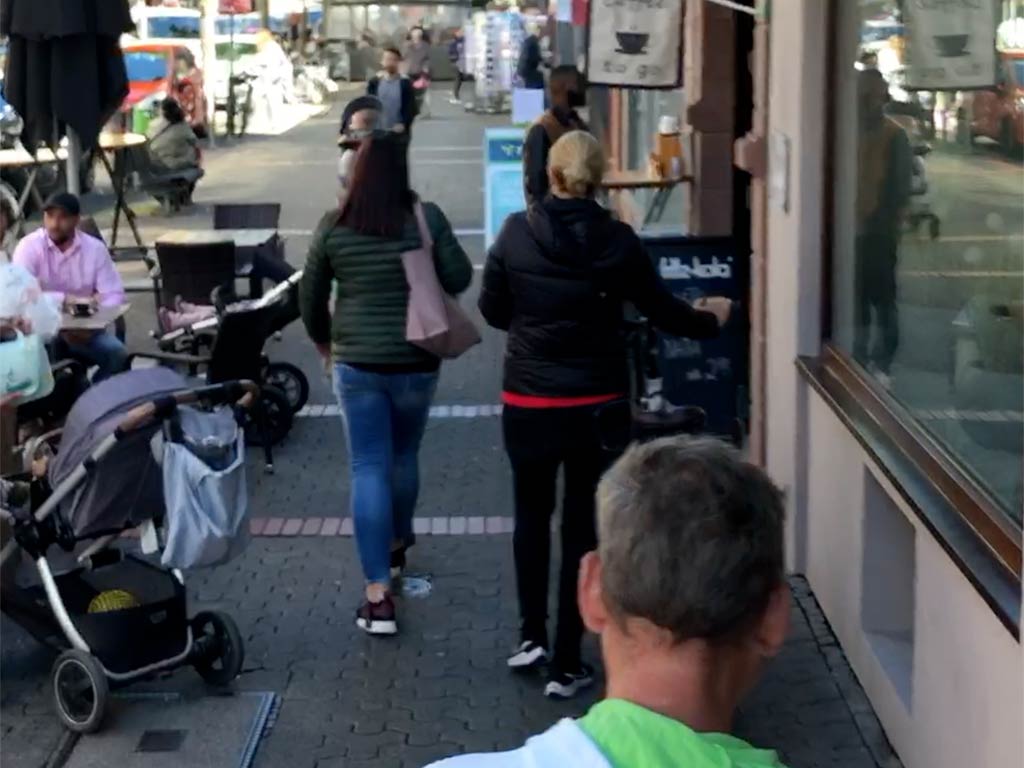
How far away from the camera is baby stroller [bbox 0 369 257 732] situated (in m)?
5.57

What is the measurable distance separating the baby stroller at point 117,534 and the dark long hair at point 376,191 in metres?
0.76

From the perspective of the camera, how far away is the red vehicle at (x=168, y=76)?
2670cm

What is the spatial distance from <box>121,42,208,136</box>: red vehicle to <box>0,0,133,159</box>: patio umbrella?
15.1 m

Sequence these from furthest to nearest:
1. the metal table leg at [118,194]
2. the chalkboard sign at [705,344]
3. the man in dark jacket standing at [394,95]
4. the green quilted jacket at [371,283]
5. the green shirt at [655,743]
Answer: the man in dark jacket standing at [394,95]
the metal table leg at [118,194]
the chalkboard sign at [705,344]
the green quilted jacket at [371,283]
the green shirt at [655,743]

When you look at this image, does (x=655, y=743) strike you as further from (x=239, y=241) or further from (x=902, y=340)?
(x=239, y=241)

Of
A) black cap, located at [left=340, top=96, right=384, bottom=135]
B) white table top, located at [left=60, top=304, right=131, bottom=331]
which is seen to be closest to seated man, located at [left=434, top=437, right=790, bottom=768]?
white table top, located at [left=60, top=304, right=131, bottom=331]

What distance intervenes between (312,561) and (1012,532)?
3.96 meters

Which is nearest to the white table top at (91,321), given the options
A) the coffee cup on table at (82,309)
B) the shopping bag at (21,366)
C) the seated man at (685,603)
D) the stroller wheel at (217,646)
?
the coffee cup on table at (82,309)

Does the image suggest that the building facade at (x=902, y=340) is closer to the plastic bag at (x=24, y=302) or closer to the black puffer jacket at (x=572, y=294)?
the black puffer jacket at (x=572, y=294)

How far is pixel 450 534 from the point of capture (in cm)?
797

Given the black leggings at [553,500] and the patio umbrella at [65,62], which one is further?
the patio umbrella at [65,62]

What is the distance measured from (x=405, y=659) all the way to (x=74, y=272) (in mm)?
3796

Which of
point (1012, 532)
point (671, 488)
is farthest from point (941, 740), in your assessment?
point (671, 488)

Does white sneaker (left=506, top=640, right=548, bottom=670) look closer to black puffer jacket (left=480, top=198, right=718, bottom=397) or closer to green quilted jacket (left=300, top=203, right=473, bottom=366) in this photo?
black puffer jacket (left=480, top=198, right=718, bottom=397)
